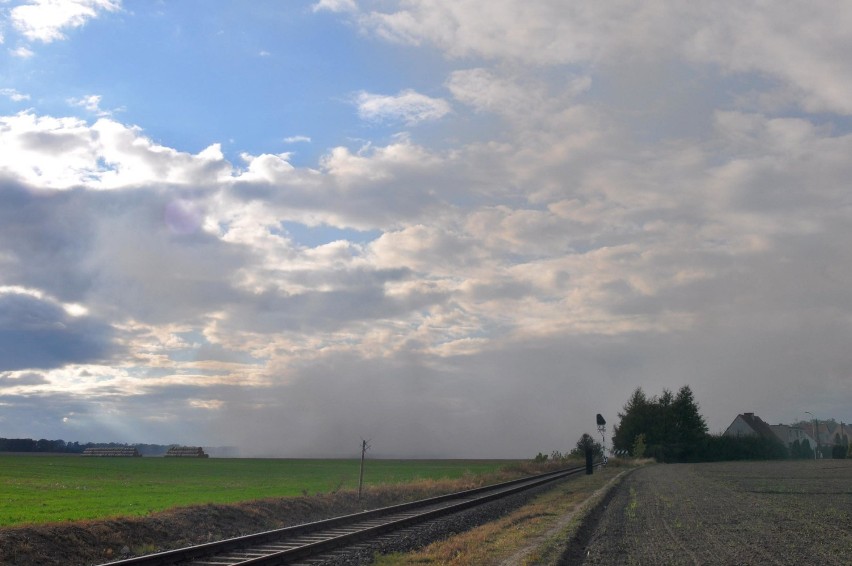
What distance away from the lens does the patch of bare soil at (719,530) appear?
14164 mm

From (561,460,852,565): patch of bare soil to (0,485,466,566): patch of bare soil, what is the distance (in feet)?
30.1

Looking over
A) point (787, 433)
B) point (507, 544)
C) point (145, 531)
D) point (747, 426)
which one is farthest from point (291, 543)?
point (787, 433)

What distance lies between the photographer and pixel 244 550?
15.1 m

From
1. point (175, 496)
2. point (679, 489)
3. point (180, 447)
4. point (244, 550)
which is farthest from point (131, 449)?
point (244, 550)

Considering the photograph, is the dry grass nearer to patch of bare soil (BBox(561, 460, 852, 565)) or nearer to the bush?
patch of bare soil (BBox(561, 460, 852, 565))

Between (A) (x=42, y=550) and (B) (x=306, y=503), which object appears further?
(B) (x=306, y=503)

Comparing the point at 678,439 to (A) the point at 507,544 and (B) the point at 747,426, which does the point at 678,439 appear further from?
(A) the point at 507,544

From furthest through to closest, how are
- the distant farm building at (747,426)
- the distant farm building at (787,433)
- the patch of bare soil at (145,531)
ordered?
the distant farm building at (787,433), the distant farm building at (747,426), the patch of bare soil at (145,531)

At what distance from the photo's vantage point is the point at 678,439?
110 meters

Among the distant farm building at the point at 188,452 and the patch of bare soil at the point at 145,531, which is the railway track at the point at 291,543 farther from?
the distant farm building at the point at 188,452

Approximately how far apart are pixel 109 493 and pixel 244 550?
2756 cm

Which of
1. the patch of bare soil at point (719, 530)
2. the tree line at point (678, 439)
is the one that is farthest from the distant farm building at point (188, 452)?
the patch of bare soil at point (719, 530)

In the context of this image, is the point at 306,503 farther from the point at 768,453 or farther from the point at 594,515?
the point at 768,453

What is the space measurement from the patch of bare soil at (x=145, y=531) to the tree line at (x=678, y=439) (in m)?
92.1
